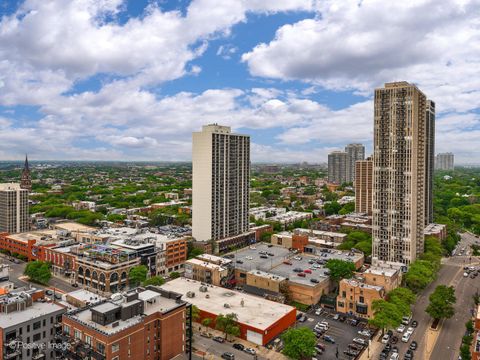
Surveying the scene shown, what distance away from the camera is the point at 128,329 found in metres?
48.7

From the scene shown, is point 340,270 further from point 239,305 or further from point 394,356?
point 394,356

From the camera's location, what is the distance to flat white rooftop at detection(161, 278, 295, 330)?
65562mm

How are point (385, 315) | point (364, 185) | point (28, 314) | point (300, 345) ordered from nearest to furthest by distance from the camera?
point (28, 314) < point (300, 345) < point (385, 315) < point (364, 185)

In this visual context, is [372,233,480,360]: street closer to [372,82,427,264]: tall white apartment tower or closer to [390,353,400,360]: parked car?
[390,353,400,360]: parked car

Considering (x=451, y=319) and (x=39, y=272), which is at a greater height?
(x=39, y=272)

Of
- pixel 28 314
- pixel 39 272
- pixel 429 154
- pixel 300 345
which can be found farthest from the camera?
pixel 429 154

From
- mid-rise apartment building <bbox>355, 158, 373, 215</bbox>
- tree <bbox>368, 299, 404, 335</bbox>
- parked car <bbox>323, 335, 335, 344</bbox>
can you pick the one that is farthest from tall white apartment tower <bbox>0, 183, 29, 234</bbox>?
mid-rise apartment building <bbox>355, 158, 373, 215</bbox>

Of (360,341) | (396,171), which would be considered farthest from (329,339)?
(396,171)

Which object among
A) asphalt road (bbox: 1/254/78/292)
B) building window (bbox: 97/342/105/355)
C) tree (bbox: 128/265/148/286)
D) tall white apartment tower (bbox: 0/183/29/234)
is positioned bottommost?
asphalt road (bbox: 1/254/78/292)

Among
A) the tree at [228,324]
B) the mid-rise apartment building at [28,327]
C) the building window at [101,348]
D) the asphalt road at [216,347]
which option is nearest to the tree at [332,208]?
the tree at [228,324]

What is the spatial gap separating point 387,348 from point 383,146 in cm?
5606

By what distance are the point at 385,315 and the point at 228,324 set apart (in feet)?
85.7

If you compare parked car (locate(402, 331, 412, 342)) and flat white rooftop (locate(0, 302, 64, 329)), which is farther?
parked car (locate(402, 331, 412, 342))

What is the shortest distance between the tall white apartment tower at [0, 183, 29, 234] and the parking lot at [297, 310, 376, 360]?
4370 inches
